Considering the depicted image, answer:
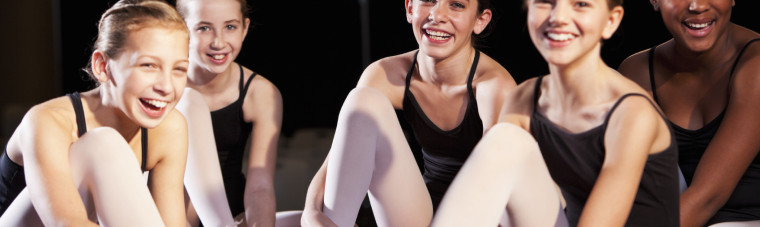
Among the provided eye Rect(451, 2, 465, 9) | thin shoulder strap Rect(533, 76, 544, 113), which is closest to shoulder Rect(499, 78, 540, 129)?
thin shoulder strap Rect(533, 76, 544, 113)

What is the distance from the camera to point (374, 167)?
1.57 m

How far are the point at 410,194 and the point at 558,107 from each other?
14.4 inches

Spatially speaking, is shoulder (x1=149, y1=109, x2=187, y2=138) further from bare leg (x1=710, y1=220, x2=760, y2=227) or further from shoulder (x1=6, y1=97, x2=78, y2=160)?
bare leg (x1=710, y1=220, x2=760, y2=227)

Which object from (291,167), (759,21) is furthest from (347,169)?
(291,167)

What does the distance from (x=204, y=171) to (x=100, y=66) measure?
0.44 metres

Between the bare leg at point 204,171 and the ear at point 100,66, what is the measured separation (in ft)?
1.30

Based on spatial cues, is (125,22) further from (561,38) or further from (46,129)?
(561,38)

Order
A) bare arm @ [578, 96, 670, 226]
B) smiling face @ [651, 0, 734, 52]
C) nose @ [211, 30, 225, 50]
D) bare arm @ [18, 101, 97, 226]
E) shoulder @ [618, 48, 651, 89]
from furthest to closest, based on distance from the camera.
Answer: nose @ [211, 30, 225, 50] < shoulder @ [618, 48, 651, 89] < smiling face @ [651, 0, 734, 52] < bare arm @ [18, 101, 97, 226] < bare arm @ [578, 96, 670, 226]

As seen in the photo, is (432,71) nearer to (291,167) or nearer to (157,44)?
(157,44)

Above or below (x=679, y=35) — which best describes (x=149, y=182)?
below

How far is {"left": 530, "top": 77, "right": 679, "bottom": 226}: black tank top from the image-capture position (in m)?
1.26

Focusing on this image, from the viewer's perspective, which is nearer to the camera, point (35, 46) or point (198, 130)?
point (198, 130)

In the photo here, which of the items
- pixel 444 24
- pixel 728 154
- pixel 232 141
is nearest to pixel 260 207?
pixel 232 141

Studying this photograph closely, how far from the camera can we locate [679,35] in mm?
1589
